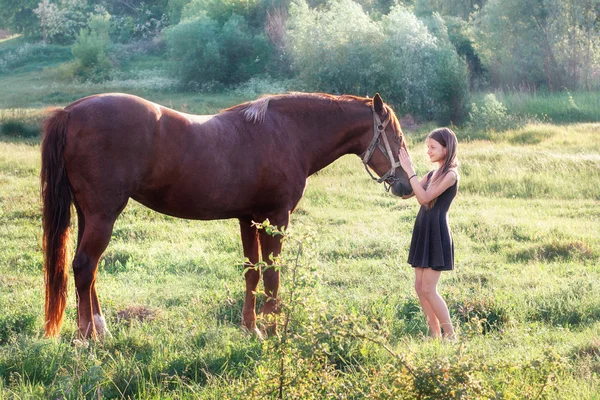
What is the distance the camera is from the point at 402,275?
6.56 metres

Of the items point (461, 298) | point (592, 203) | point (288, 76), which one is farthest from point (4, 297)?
point (288, 76)

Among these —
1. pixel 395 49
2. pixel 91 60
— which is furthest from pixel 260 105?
pixel 91 60

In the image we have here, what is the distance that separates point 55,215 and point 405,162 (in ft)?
8.82

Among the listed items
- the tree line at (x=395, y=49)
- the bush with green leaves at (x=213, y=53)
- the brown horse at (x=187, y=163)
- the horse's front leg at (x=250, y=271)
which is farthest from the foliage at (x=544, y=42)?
the horse's front leg at (x=250, y=271)

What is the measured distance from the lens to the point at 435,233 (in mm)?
4801

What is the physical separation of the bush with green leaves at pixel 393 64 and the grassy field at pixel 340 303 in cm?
1372

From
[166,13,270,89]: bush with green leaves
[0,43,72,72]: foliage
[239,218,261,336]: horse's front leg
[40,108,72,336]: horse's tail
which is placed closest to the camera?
[40,108,72,336]: horse's tail

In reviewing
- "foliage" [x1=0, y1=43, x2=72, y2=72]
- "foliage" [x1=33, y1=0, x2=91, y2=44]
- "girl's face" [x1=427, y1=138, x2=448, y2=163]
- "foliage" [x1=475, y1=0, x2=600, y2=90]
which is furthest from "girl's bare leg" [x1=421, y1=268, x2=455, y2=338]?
"foliage" [x1=33, y1=0, x2=91, y2=44]

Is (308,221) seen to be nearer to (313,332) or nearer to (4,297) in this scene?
(4,297)

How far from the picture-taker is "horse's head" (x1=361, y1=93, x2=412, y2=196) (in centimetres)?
529

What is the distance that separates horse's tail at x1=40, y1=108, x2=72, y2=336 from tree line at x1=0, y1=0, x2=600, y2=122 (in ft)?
74.3

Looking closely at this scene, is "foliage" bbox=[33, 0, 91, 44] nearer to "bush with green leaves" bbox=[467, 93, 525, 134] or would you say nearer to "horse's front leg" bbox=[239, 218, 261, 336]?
"bush with green leaves" bbox=[467, 93, 525, 134]

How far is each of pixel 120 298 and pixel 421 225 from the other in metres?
2.70

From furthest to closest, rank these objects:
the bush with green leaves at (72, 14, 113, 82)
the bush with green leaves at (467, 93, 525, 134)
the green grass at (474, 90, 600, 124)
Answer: the bush with green leaves at (72, 14, 113, 82) → the green grass at (474, 90, 600, 124) → the bush with green leaves at (467, 93, 525, 134)
